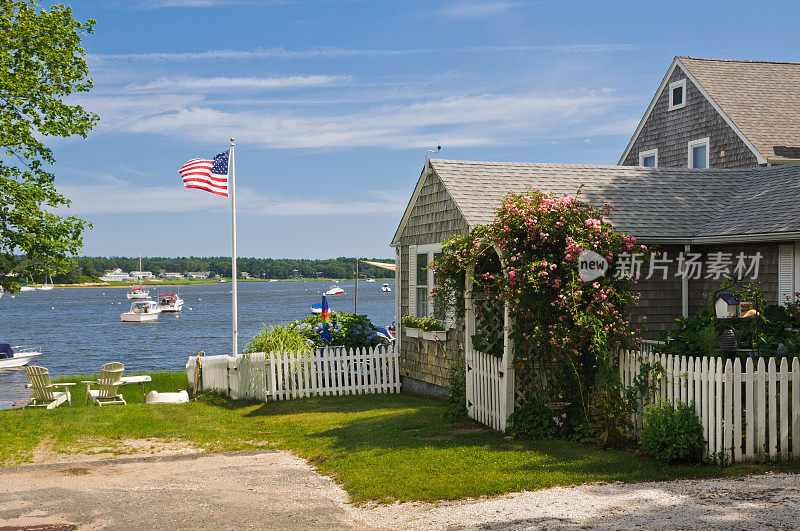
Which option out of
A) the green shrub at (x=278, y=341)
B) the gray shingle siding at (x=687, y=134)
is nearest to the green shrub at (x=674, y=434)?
the green shrub at (x=278, y=341)

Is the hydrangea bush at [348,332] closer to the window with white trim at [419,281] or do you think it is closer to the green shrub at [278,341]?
the green shrub at [278,341]

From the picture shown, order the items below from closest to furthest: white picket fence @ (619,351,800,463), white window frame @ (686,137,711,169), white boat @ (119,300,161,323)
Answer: white picket fence @ (619,351,800,463), white window frame @ (686,137,711,169), white boat @ (119,300,161,323)

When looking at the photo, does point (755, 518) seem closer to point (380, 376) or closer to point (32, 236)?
point (380, 376)

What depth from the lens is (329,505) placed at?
742cm

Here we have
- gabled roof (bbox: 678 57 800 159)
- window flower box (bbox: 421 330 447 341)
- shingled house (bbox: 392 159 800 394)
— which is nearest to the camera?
shingled house (bbox: 392 159 800 394)

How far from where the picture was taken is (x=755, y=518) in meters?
6.28

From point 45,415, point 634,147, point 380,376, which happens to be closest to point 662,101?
point 634,147

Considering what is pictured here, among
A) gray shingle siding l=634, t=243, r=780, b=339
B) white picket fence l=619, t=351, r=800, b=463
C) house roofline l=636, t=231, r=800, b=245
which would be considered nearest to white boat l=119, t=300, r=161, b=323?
gray shingle siding l=634, t=243, r=780, b=339

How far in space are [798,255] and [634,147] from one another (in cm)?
1490

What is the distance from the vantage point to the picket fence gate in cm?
1068

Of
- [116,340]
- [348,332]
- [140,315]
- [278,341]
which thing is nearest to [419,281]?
[348,332]

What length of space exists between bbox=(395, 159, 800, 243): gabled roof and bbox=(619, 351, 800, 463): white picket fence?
4941 millimetres

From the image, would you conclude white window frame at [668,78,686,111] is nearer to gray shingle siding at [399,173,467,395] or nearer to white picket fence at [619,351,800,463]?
gray shingle siding at [399,173,467,395]

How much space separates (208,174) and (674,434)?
14.2 metres
